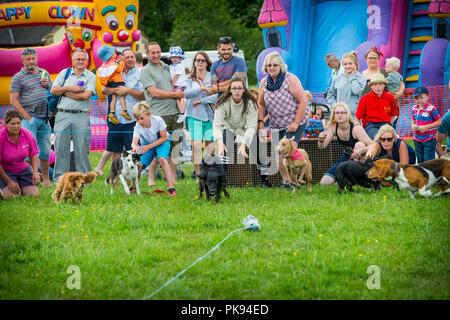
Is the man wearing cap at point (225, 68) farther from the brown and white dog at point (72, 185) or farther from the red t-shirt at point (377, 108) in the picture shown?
the brown and white dog at point (72, 185)

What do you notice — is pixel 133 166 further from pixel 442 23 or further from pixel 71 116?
pixel 442 23

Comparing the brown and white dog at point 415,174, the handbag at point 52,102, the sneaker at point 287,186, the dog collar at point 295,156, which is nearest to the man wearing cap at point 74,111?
the handbag at point 52,102

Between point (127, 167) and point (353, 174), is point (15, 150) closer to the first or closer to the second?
point (127, 167)

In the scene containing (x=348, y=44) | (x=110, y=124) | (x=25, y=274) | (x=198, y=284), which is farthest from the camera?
(x=348, y=44)

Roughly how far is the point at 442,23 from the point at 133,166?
10.7m

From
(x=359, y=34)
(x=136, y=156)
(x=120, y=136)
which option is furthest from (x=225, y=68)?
(x=359, y=34)

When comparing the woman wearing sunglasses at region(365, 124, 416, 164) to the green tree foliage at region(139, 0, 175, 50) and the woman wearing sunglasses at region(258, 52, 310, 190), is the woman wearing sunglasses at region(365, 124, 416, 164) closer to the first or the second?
the woman wearing sunglasses at region(258, 52, 310, 190)

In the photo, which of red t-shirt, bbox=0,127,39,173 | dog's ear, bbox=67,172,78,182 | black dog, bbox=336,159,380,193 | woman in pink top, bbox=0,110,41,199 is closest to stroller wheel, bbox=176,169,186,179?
woman in pink top, bbox=0,110,41,199

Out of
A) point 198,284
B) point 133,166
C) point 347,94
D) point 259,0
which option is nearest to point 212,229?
point 198,284

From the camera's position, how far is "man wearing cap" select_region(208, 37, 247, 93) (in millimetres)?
8641

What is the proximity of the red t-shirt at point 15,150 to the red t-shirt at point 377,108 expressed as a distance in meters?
5.20

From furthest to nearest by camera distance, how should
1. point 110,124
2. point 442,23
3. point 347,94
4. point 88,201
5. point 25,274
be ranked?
point 442,23
point 110,124
point 347,94
point 88,201
point 25,274

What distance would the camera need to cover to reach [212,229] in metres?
5.87

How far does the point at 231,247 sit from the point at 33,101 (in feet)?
18.7
